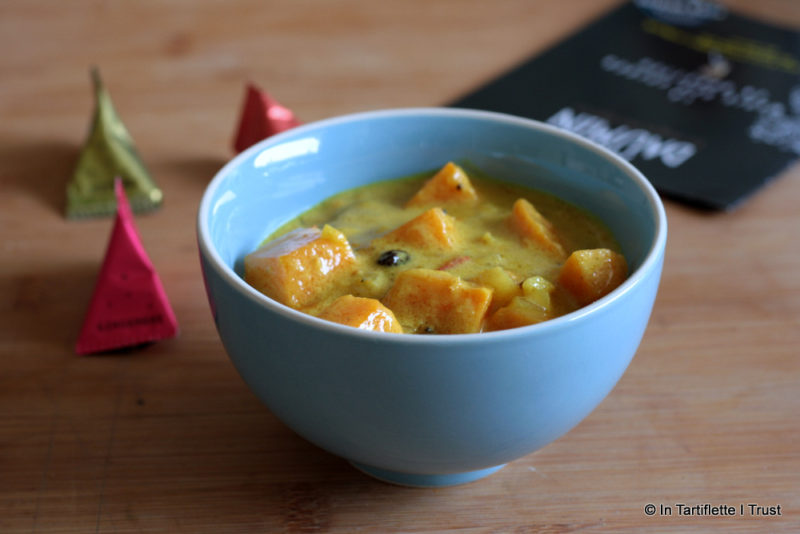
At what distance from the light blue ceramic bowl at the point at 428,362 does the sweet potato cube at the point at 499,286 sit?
0.14 meters

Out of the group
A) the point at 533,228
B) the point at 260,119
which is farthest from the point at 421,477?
the point at 260,119

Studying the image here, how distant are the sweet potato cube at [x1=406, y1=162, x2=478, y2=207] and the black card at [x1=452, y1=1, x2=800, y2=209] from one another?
57cm

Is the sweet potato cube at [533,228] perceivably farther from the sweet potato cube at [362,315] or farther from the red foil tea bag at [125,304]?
the red foil tea bag at [125,304]

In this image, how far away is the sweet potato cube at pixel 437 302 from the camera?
950 mm

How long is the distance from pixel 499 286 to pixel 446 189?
0.91 ft

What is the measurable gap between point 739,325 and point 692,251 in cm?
21

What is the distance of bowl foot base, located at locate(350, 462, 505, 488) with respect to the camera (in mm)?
1004

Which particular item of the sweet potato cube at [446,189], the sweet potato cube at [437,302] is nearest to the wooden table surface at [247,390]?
the sweet potato cube at [437,302]

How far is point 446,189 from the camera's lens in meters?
1.23

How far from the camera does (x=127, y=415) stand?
116 cm

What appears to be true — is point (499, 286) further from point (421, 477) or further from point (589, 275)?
point (421, 477)

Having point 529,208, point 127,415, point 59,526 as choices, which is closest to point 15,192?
point 127,415

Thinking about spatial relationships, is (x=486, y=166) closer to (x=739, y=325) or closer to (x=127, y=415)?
(x=739, y=325)

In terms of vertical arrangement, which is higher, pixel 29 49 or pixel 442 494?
pixel 442 494
